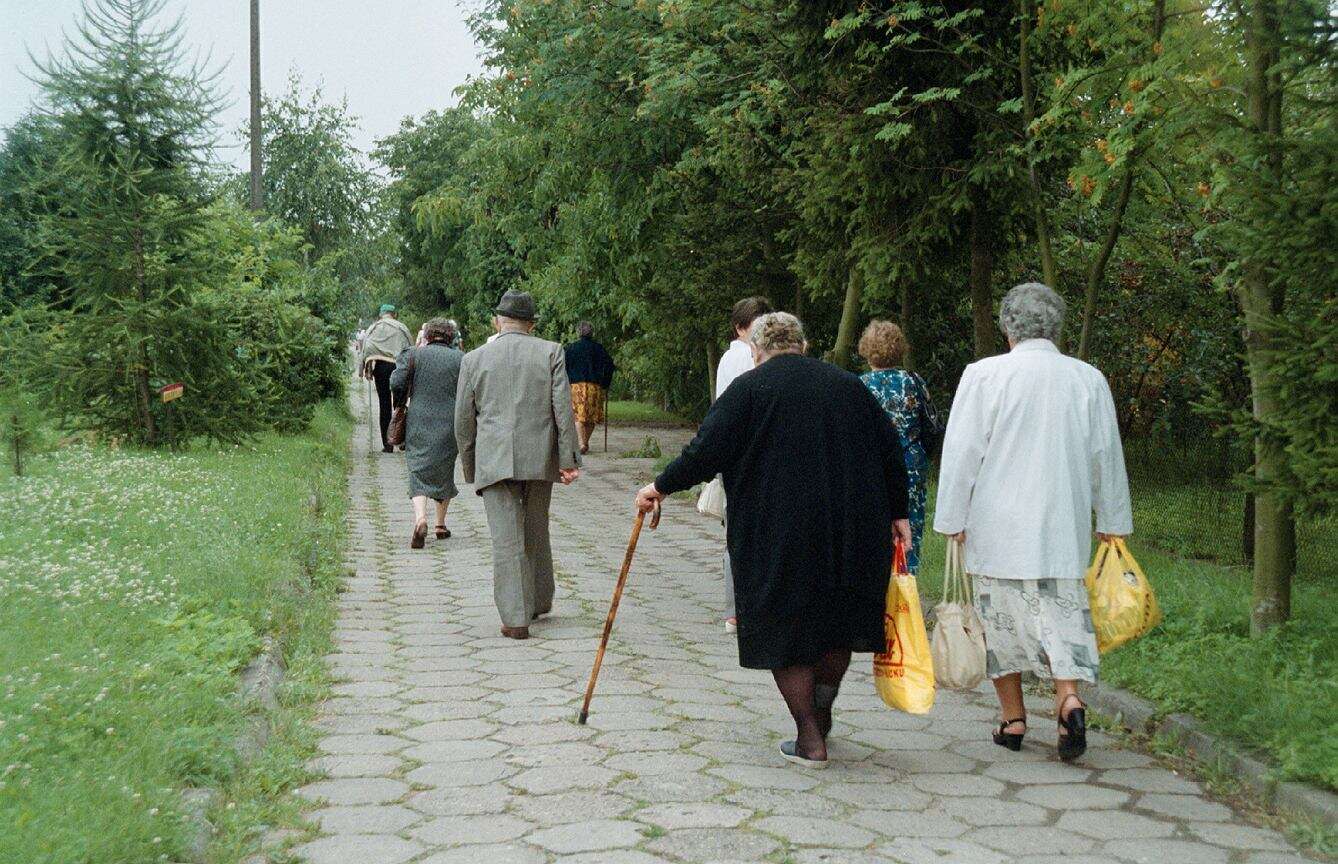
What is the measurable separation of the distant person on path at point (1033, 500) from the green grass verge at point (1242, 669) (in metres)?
0.70

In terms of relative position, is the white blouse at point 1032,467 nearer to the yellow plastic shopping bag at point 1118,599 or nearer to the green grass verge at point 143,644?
the yellow plastic shopping bag at point 1118,599

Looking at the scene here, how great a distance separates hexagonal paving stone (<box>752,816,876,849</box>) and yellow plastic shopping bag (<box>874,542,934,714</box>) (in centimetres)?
84

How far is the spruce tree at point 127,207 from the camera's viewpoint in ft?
50.6

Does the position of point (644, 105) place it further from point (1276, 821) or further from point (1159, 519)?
point (1276, 821)

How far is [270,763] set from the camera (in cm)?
571

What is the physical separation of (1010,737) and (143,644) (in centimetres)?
407

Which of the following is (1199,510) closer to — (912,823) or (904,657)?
(904,657)

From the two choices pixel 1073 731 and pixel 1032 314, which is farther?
pixel 1032 314

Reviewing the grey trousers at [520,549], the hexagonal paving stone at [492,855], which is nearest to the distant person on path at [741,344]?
the grey trousers at [520,549]

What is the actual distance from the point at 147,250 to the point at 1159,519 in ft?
36.4

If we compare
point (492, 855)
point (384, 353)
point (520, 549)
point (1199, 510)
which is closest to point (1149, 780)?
point (492, 855)

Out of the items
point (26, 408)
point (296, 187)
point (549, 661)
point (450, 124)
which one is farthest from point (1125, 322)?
point (450, 124)

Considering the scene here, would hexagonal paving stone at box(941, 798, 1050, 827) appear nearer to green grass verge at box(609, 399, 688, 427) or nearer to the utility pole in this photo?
the utility pole

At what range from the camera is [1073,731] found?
6.00m
